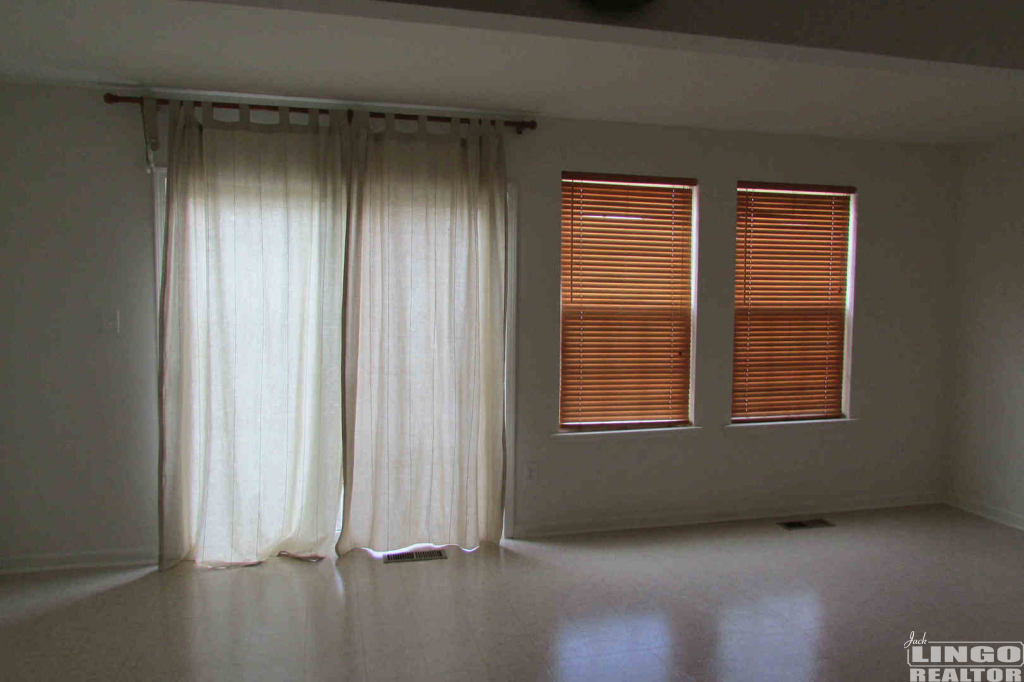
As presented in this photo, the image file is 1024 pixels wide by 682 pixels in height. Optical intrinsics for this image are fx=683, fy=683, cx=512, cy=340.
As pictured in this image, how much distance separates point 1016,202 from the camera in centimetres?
439

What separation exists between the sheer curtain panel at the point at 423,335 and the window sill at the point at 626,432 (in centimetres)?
46

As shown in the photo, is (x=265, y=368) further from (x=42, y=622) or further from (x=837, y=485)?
(x=837, y=485)

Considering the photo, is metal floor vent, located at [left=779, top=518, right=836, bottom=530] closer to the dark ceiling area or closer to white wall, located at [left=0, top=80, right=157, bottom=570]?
the dark ceiling area

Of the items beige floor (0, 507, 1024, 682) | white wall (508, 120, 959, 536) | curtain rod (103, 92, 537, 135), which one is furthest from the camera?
white wall (508, 120, 959, 536)

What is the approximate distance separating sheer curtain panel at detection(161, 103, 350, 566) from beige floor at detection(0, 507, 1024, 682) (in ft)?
0.93

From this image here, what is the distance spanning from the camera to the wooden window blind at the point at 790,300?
448cm

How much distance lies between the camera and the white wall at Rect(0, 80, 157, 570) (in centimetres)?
346

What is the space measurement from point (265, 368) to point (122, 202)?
112 cm

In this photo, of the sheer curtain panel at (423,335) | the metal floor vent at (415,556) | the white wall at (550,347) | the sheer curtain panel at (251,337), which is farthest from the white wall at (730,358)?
the sheer curtain panel at (251,337)

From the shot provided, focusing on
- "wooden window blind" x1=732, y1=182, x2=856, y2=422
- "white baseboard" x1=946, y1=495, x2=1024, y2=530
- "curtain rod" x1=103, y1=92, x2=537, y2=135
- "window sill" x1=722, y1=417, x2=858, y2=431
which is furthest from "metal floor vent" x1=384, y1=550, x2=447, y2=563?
"white baseboard" x1=946, y1=495, x2=1024, y2=530

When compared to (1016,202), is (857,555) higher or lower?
lower

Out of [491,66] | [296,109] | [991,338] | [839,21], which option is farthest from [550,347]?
[991,338]

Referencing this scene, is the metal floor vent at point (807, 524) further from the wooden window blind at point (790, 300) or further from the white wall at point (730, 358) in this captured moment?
the wooden window blind at point (790, 300)

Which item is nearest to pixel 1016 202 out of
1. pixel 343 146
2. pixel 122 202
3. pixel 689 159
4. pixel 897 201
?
pixel 897 201
